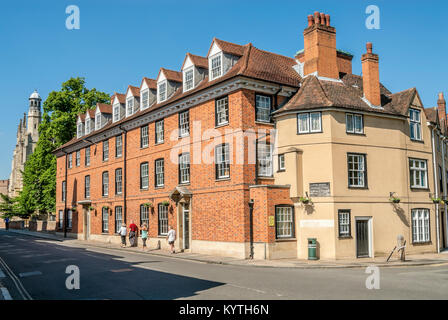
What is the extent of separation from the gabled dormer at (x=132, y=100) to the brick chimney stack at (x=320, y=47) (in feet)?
48.4

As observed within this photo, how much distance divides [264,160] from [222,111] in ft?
12.0

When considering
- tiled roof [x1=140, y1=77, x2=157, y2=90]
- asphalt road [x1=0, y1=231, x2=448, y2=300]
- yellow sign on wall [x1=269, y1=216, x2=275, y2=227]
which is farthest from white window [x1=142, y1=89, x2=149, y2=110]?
asphalt road [x1=0, y1=231, x2=448, y2=300]

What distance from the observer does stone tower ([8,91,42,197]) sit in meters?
108

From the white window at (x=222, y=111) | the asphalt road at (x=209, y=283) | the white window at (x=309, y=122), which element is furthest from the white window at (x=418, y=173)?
the white window at (x=222, y=111)

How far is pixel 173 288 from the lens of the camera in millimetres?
12281

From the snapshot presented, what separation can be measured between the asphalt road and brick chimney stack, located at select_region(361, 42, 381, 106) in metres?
10.1

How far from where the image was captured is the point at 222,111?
2373 centimetres

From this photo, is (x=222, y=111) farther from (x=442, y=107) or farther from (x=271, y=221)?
(x=442, y=107)

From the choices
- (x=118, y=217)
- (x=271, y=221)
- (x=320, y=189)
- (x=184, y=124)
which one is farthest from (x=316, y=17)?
(x=118, y=217)

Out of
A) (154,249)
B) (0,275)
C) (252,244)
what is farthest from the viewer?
(154,249)

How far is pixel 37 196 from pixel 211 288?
2005 inches

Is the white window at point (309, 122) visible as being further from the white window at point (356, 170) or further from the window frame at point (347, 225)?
the window frame at point (347, 225)

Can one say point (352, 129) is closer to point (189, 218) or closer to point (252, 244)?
point (252, 244)
